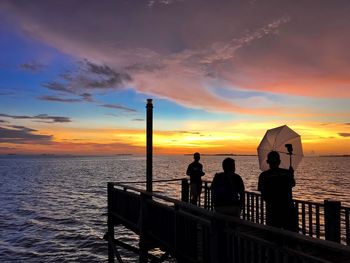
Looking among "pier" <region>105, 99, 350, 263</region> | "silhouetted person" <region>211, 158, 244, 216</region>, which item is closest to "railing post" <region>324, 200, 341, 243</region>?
"pier" <region>105, 99, 350, 263</region>

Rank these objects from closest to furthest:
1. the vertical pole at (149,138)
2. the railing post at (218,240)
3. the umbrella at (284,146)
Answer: the railing post at (218,240) < the umbrella at (284,146) < the vertical pole at (149,138)

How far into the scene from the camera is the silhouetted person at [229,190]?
6809mm

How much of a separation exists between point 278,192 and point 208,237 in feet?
5.13

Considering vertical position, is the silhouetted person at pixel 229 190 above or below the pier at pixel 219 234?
above

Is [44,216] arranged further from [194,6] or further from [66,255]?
[194,6]

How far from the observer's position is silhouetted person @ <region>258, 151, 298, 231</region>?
6609 millimetres

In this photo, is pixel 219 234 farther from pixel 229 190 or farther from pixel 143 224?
pixel 143 224

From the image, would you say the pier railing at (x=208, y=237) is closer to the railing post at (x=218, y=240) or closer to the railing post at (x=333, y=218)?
the railing post at (x=218, y=240)

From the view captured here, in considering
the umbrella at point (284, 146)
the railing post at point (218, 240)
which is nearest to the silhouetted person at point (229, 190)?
the railing post at point (218, 240)

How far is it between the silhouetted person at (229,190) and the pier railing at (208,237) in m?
0.49

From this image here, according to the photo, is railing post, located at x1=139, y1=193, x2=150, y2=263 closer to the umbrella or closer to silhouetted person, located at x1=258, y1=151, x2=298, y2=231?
the umbrella

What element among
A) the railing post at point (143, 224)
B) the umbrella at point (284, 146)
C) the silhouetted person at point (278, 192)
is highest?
the umbrella at point (284, 146)

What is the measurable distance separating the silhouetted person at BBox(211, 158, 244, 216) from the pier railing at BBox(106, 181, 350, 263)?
0.49 m

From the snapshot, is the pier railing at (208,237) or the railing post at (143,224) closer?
the pier railing at (208,237)
